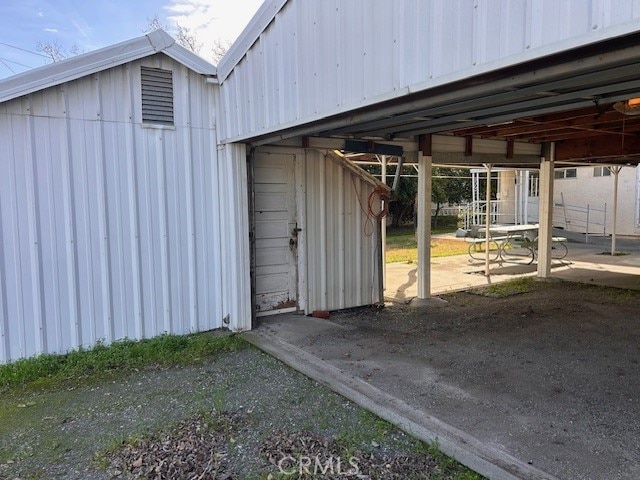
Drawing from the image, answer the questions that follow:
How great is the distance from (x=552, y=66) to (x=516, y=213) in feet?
62.6

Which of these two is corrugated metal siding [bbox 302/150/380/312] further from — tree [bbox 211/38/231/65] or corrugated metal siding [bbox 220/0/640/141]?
tree [bbox 211/38/231/65]

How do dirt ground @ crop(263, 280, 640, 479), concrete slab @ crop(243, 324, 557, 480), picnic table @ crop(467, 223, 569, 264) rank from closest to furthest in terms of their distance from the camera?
1. concrete slab @ crop(243, 324, 557, 480)
2. dirt ground @ crop(263, 280, 640, 479)
3. picnic table @ crop(467, 223, 569, 264)

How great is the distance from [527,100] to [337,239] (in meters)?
3.20

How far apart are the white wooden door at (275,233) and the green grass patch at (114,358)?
3.22ft

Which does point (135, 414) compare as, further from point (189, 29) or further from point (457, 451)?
point (189, 29)

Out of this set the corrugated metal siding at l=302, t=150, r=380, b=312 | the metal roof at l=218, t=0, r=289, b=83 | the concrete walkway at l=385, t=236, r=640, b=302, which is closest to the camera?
the metal roof at l=218, t=0, r=289, b=83

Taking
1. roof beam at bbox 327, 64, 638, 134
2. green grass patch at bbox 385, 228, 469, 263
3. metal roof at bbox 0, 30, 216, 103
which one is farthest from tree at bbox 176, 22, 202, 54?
roof beam at bbox 327, 64, 638, 134

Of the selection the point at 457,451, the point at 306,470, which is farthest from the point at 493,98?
the point at 306,470

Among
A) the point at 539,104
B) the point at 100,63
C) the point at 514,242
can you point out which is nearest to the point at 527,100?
the point at 539,104

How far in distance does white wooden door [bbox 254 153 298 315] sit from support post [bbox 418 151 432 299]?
221cm

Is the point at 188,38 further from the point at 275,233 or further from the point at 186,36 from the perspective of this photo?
the point at 275,233

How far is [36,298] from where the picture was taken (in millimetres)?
→ 4227

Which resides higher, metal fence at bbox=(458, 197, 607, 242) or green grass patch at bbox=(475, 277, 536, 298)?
metal fence at bbox=(458, 197, 607, 242)

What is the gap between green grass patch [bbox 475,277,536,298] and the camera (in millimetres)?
7660
